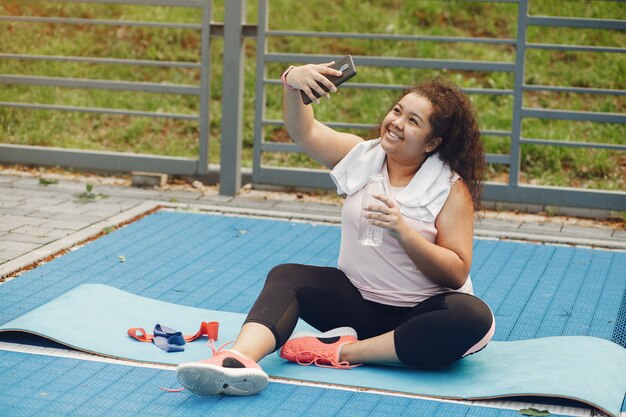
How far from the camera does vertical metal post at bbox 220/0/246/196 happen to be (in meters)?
8.71

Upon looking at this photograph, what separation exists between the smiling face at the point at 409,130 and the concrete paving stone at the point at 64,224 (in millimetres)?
3396

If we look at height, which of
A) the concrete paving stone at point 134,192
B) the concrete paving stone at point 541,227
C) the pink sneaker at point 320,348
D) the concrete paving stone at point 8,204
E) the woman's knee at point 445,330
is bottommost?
the concrete paving stone at point 541,227

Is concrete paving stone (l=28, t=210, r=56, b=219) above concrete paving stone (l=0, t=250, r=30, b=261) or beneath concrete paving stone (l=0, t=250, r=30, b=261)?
above

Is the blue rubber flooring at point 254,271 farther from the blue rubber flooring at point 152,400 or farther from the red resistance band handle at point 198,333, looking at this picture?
the red resistance band handle at point 198,333

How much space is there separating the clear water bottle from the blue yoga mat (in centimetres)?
58

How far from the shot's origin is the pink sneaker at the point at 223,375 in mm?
4098

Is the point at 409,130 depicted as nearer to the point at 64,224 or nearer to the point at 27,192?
the point at 64,224

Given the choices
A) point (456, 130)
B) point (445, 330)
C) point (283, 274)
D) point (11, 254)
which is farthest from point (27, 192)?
point (445, 330)

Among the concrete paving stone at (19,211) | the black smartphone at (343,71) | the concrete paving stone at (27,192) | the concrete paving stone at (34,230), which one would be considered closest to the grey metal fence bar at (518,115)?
the concrete paving stone at (27,192)

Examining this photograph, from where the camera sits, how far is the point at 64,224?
24.3ft

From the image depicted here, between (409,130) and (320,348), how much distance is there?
105 centimetres

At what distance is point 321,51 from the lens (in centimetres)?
1145

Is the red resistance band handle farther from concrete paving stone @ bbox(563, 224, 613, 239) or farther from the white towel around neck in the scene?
concrete paving stone @ bbox(563, 224, 613, 239)

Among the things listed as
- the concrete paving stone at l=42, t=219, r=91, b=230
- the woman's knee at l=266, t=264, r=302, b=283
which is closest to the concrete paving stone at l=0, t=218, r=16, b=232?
the concrete paving stone at l=42, t=219, r=91, b=230
